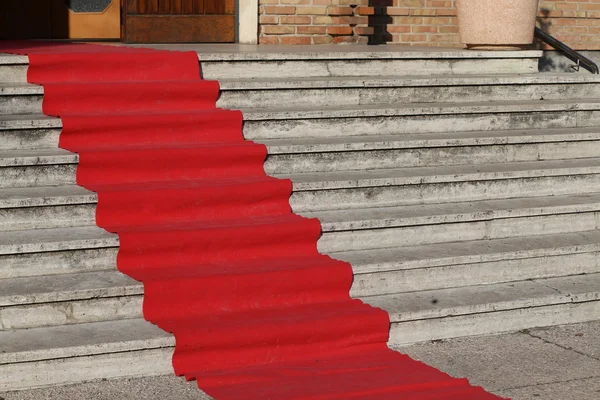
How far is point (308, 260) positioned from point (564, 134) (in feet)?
8.38

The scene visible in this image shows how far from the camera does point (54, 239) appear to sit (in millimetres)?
5738

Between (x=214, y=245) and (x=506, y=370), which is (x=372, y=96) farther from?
(x=506, y=370)

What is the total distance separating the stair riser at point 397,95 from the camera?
292 inches

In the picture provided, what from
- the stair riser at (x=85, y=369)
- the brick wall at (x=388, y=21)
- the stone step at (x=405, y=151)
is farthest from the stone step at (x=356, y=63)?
the stair riser at (x=85, y=369)

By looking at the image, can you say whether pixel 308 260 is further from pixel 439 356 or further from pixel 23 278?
pixel 23 278

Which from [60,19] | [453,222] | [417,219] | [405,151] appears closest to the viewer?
[417,219]

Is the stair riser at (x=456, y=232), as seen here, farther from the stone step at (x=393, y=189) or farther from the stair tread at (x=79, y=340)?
the stair tread at (x=79, y=340)

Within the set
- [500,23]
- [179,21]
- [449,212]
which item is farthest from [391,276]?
[179,21]

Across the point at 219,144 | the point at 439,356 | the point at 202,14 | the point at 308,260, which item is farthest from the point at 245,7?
the point at 439,356

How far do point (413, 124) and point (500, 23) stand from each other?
5.55ft

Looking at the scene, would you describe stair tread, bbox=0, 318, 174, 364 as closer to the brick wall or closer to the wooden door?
the wooden door

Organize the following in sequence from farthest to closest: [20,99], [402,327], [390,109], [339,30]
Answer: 1. [339,30]
2. [390,109]
3. [20,99]
4. [402,327]

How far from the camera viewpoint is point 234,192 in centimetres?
632

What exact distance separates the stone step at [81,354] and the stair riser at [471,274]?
1281mm
